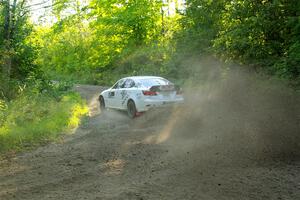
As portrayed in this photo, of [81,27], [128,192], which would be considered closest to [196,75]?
[128,192]

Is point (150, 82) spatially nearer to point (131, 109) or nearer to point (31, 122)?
point (131, 109)

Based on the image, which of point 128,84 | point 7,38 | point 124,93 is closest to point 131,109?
point 124,93

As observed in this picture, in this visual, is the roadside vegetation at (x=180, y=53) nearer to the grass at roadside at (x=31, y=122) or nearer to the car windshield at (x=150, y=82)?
the grass at roadside at (x=31, y=122)

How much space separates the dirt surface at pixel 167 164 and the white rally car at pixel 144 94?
4.90 feet

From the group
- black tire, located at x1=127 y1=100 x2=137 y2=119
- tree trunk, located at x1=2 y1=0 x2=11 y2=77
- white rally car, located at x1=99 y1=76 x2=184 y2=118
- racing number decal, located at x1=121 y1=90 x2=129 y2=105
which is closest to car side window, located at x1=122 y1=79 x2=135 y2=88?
white rally car, located at x1=99 y1=76 x2=184 y2=118

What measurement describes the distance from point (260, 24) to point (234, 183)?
10851mm

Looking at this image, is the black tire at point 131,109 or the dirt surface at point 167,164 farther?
the black tire at point 131,109

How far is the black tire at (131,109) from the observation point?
14.1 metres

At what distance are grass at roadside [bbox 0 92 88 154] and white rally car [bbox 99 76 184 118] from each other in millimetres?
2021

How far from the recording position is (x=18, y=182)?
251 inches

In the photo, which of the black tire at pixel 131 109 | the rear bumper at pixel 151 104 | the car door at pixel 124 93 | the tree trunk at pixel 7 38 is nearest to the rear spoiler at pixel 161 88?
the rear bumper at pixel 151 104

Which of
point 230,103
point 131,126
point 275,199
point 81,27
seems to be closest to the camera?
point 275,199

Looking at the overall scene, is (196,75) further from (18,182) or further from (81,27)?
(81,27)

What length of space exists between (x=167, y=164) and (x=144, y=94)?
6.37m
